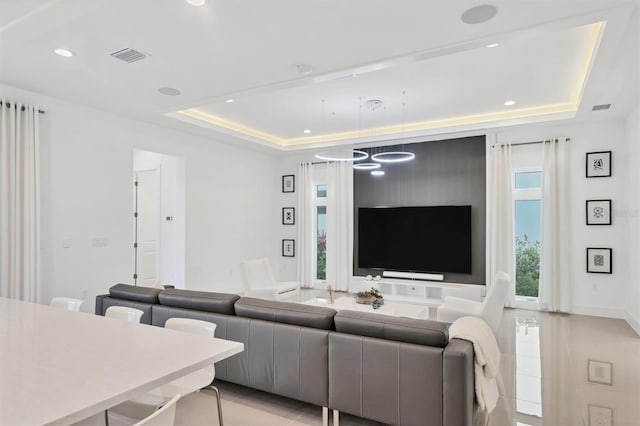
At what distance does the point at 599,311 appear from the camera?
229 inches

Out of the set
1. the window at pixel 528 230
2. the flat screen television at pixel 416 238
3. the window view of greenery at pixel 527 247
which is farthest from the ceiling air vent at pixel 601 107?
the flat screen television at pixel 416 238

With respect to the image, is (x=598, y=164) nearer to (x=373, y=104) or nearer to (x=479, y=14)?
(x=373, y=104)

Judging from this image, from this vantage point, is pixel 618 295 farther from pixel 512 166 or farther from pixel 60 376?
pixel 60 376

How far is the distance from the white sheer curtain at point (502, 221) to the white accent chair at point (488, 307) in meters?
2.26

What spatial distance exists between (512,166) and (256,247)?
17.4 ft

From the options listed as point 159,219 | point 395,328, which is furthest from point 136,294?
point 159,219

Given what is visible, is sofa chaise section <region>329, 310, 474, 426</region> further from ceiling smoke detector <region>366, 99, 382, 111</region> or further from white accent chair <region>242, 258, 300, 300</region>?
ceiling smoke detector <region>366, 99, 382, 111</region>

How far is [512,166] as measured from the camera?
6508mm

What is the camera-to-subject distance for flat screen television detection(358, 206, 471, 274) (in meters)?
6.79

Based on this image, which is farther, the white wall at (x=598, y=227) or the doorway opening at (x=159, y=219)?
the doorway opening at (x=159, y=219)

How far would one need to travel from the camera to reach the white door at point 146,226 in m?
7.46

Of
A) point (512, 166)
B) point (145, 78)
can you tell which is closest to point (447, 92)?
point (512, 166)

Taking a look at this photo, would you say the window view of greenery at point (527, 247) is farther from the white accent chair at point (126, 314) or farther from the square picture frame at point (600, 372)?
the white accent chair at point (126, 314)

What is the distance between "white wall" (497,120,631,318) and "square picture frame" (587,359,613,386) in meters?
2.39
